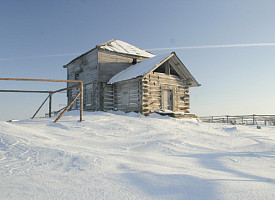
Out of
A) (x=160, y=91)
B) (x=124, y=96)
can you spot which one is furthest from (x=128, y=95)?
(x=160, y=91)

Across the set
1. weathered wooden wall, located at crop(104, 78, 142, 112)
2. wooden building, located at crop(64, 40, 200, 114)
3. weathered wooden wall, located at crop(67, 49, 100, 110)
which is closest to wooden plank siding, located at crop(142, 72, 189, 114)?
wooden building, located at crop(64, 40, 200, 114)

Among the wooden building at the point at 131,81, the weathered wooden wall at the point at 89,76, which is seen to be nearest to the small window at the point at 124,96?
the wooden building at the point at 131,81

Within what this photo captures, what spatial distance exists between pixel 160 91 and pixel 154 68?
2.10m

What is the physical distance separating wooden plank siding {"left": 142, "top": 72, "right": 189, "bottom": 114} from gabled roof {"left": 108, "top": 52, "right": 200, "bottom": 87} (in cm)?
55

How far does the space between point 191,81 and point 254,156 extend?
39.2 ft

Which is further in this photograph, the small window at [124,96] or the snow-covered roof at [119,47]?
the snow-covered roof at [119,47]

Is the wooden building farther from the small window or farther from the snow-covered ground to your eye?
the snow-covered ground

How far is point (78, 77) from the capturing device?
790 inches

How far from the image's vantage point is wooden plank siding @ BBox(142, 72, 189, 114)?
47.0 feet

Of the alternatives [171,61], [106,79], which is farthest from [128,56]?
[171,61]

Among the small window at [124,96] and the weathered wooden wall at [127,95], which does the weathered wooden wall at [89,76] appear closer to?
the weathered wooden wall at [127,95]

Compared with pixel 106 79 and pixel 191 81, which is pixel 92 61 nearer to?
pixel 106 79

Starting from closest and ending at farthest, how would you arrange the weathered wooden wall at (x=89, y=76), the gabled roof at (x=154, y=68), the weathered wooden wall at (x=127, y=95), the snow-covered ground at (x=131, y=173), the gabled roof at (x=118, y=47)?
the snow-covered ground at (x=131, y=173)
the gabled roof at (x=154, y=68)
the weathered wooden wall at (x=127, y=95)
the weathered wooden wall at (x=89, y=76)
the gabled roof at (x=118, y=47)

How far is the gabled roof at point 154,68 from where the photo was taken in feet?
46.6
